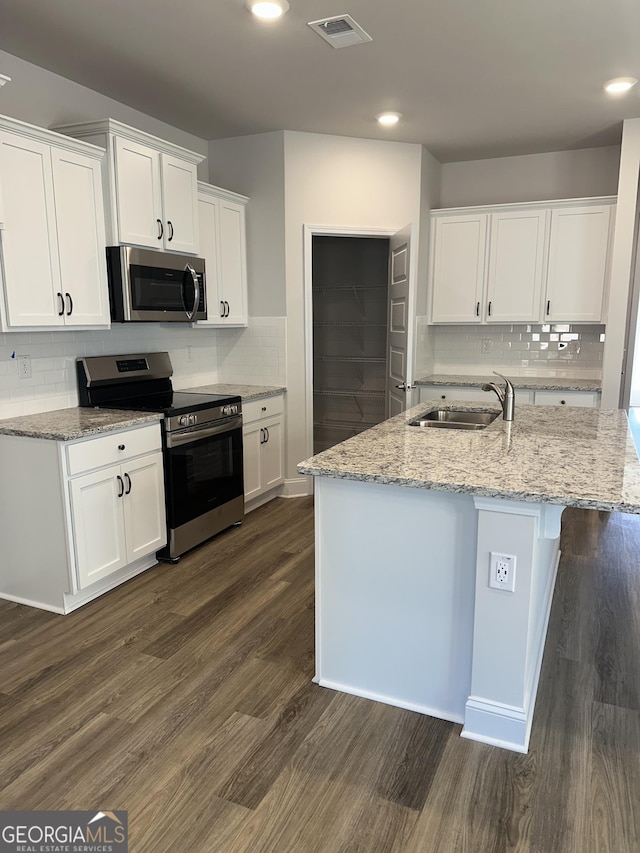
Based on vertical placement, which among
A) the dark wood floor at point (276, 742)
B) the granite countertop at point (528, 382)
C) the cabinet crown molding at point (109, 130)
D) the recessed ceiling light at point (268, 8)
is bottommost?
the dark wood floor at point (276, 742)

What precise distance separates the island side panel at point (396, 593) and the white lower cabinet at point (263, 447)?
2000 millimetres

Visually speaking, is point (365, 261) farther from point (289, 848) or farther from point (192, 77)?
point (289, 848)

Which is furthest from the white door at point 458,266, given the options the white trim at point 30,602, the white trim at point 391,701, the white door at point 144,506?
the white trim at point 30,602

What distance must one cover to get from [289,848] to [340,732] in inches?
19.5

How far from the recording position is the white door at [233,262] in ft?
14.4

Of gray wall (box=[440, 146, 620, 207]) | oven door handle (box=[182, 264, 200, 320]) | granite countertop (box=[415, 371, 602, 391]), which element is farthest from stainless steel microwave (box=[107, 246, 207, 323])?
gray wall (box=[440, 146, 620, 207])

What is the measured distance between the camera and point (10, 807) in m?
1.75

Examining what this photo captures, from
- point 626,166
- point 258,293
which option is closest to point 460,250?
point 626,166

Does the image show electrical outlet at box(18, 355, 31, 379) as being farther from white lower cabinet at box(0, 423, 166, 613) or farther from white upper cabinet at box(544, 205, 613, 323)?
white upper cabinet at box(544, 205, 613, 323)

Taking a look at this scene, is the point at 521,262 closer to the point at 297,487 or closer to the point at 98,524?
the point at 297,487

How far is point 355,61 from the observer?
317 centimetres

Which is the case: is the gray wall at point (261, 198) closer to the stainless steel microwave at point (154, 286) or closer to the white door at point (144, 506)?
the stainless steel microwave at point (154, 286)

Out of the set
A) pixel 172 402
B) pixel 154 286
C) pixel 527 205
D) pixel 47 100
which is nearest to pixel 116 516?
pixel 172 402

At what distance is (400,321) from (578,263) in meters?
1.49
